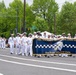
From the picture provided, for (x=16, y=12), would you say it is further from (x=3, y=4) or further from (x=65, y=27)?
(x=3, y=4)

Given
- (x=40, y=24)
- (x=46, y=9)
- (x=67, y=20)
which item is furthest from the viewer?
(x=46, y=9)

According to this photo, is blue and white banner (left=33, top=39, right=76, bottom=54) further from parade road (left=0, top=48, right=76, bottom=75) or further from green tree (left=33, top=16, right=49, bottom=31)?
green tree (left=33, top=16, right=49, bottom=31)

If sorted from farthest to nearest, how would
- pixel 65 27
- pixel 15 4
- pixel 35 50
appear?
pixel 15 4, pixel 65 27, pixel 35 50

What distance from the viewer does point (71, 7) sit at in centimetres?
7000

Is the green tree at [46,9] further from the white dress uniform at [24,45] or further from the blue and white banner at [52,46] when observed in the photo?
the blue and white banner at [52,46]

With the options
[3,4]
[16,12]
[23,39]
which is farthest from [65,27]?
[23,39]

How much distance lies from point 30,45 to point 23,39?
1206 millimetres

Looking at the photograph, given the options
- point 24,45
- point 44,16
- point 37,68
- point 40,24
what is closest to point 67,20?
point 40,24

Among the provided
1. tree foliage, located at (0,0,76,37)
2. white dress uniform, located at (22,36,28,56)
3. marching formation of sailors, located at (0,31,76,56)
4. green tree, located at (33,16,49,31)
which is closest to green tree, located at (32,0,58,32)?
tree foliage, located at (0,0,76,37)

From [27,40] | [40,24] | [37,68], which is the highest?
[40,24]

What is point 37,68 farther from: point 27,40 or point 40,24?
point 40,24

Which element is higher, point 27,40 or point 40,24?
point 40,24

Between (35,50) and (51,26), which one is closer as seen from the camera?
(35,50)

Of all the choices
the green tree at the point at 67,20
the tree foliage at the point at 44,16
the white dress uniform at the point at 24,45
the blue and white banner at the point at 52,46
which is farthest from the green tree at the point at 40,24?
the blue and white banner at the point at 52,46
